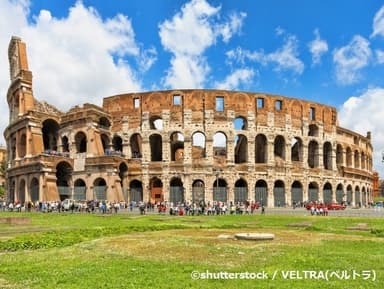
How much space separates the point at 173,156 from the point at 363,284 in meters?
48.6

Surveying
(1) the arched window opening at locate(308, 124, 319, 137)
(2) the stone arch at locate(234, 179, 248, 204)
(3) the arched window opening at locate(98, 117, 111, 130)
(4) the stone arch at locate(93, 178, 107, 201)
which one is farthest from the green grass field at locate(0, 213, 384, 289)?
(1) the arched window opening at locate(308, 124, 319, 137)

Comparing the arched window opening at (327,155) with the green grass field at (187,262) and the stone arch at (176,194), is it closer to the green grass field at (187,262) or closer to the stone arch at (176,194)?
the stone arch at (176,194)

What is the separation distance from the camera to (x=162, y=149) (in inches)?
1875

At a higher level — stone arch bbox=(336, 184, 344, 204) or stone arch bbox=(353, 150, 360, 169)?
stone arch bbox=(353, 150, 360, 169)

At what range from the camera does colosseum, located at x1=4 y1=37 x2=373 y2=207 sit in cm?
4488

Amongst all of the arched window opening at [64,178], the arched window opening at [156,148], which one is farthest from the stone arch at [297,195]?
the arched window opening at [64,178]

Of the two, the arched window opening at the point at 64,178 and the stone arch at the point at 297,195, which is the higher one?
the arched window opening at the point at 64,178

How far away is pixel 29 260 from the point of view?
10.4 meters

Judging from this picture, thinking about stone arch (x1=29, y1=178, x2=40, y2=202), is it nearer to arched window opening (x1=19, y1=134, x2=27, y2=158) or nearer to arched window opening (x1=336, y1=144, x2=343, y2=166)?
arched window opening (x1=19, y1=134, x2=27, y2=158)

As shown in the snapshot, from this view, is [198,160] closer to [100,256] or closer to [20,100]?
[20,100]

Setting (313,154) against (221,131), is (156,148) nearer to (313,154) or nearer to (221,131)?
(221,131)

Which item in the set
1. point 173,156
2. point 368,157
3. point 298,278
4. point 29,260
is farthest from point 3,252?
point 368,157

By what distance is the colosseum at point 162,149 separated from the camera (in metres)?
44.9

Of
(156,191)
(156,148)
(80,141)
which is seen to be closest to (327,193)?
(156,191)
